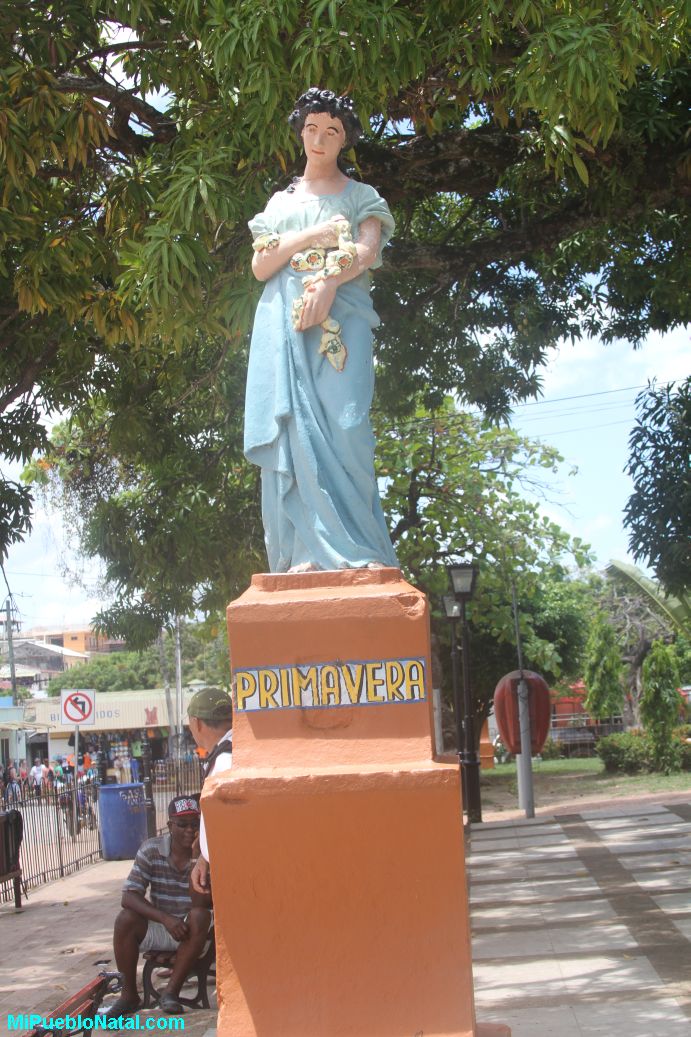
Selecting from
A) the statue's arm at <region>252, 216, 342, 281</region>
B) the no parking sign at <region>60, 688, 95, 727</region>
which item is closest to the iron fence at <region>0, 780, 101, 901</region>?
the no parking sign at <region>60, 688, 95, 727</region>

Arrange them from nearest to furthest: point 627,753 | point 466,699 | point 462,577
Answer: point 462,577
point 466,699
point 627,753

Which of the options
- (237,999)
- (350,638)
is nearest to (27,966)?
(237,999)

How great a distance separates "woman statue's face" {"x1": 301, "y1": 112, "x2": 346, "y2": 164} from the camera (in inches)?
205

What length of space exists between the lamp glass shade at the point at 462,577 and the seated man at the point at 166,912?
950 centimetres

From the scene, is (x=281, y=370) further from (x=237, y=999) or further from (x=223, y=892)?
(x=237, y=999)

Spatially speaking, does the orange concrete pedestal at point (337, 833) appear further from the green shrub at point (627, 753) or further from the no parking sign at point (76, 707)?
the green shrub at point (627, 753)

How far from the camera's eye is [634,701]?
42719 millimetres

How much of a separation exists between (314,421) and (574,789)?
65.0 feet

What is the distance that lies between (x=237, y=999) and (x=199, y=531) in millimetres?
9670

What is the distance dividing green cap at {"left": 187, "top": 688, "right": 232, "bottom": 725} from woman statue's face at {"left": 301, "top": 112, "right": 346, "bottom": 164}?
2792 mm

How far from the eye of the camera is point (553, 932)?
28.3 feet

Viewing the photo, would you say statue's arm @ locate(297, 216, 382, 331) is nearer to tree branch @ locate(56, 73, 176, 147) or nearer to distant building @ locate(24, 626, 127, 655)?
tree branch @ locate(56, 73, 176, 147)

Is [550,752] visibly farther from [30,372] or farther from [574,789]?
[30,372]

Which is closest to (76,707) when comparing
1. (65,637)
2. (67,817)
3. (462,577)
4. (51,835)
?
(67,817)
